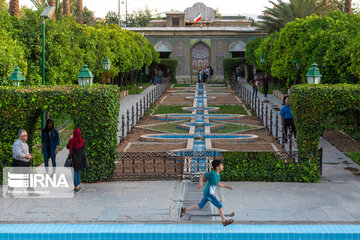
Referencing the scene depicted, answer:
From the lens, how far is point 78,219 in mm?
8477

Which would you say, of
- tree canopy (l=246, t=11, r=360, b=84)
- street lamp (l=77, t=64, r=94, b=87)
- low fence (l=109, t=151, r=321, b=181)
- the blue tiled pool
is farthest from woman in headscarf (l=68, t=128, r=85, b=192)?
tree canopy (l=246, t=11, r=360, b=84)

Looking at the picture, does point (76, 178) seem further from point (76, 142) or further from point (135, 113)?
point (135, 113)

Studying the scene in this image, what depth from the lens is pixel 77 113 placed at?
10.9 meters

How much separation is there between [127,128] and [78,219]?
9613 mm

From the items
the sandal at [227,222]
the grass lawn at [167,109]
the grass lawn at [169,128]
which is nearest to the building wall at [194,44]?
the grass lawn at [167,109]

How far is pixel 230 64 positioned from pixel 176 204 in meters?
38.8

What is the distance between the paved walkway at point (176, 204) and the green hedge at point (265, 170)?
0.73ft

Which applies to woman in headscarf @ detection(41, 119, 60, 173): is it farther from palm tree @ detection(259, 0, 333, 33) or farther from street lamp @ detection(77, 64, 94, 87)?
palm tree @ detection(259, 0, 333, 33)

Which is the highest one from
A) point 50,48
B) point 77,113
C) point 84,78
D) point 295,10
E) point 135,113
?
point 295,10

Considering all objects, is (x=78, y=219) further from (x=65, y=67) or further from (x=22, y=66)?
(x=65, y=67)

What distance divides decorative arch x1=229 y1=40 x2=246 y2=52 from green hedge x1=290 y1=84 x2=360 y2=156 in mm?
38567

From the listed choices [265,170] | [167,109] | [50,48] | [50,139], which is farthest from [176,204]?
[167,109]

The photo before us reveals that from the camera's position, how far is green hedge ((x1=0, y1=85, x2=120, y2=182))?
10.7 m

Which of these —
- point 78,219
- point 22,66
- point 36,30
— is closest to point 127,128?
point 22,66
